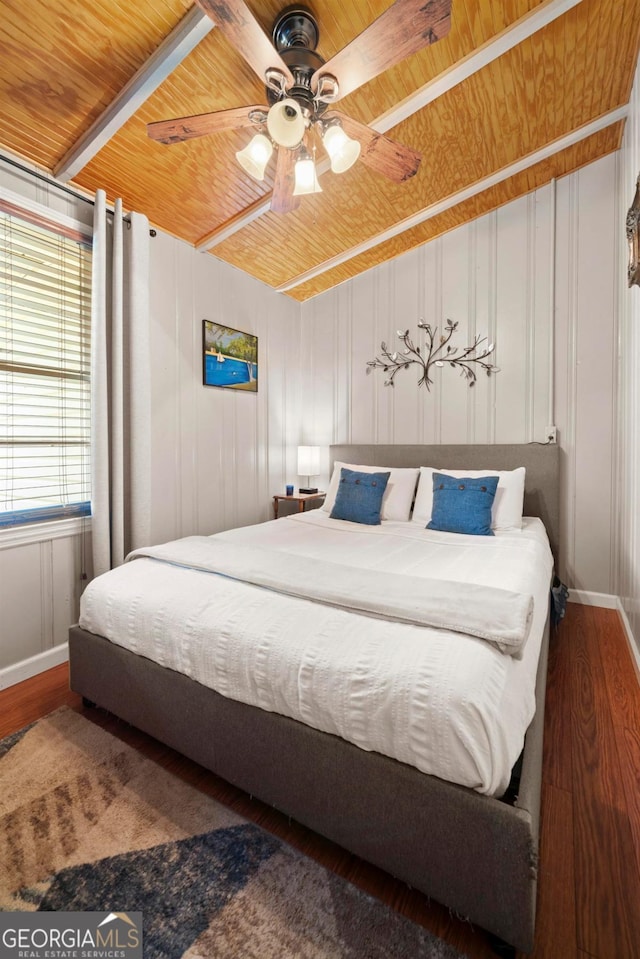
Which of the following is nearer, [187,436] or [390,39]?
[390,39]

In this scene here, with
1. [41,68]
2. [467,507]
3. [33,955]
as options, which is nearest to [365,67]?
[41,68]

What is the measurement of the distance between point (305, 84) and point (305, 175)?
0.30m

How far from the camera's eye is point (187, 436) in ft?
10.2

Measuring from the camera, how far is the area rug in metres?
1.00

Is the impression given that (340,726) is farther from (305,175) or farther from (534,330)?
(534,330)

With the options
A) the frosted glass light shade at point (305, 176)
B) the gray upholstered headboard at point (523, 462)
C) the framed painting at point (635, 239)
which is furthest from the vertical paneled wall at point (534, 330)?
the frosted glass light shade at point (305, 176)

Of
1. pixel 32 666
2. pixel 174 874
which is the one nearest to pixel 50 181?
pixel 32 666

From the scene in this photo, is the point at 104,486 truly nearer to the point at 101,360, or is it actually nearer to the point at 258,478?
the point at 101,360

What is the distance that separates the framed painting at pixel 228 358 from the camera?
3.24 metres

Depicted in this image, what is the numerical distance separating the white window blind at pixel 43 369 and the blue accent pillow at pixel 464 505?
7.27 feet

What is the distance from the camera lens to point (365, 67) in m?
1.45

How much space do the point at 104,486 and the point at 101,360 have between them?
2.34 ft

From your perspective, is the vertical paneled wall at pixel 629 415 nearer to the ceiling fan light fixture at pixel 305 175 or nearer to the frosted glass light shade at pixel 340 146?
the frosted glass light shade at pixel 340 146

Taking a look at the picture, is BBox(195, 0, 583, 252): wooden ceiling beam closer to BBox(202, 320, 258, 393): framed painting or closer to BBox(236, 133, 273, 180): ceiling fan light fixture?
BBox(236, 133, 273, 180): ceiling fan light fixture
